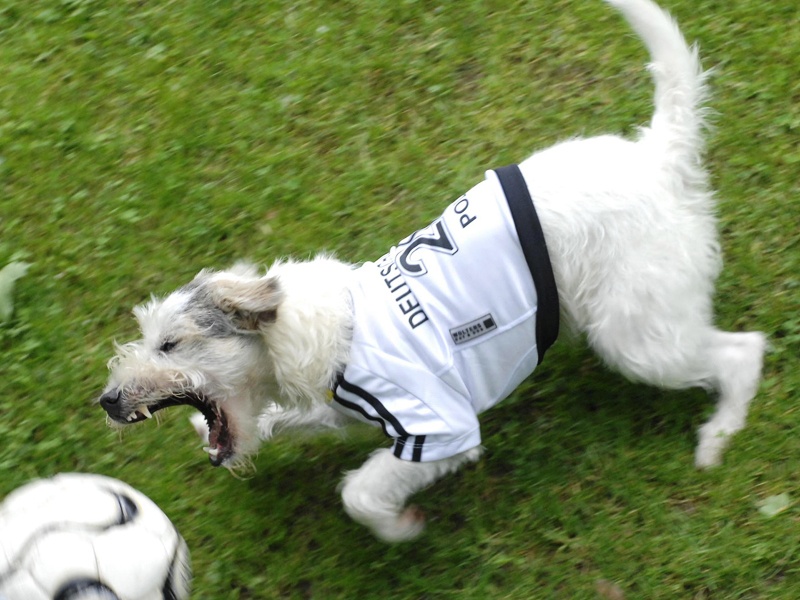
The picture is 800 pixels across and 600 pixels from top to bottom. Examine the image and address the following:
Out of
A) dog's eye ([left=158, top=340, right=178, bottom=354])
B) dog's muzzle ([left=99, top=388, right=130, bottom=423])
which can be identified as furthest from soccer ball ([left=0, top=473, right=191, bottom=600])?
dog's eye ([left=158, top=340, right=178, bottom=354])

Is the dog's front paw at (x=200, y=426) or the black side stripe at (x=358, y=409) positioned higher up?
the black side stripe at (x=358, y=409)

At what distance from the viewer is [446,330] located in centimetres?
348

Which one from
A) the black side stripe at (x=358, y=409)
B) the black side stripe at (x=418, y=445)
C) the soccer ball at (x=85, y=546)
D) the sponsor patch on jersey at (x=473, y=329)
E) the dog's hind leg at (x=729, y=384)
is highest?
the soccer ball at (x=85, y=546)

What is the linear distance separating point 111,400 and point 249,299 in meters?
0.76

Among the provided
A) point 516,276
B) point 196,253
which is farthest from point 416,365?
point 196,253

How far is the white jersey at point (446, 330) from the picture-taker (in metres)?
3.42

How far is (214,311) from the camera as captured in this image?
139 inches

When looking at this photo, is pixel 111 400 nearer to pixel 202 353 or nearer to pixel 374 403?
pixel 202 353

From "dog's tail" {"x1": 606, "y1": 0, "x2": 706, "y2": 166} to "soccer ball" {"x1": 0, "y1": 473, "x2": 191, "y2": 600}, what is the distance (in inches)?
106

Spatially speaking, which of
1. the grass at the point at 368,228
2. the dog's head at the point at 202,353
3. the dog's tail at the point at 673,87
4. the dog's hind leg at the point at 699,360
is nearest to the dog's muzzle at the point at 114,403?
the dog's head at the point at 202,353

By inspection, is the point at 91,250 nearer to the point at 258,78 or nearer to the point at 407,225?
the point at 258,78

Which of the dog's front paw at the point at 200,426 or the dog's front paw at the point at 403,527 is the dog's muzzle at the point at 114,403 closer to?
the dog's front paw at the point at 200,426

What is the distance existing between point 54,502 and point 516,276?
2.01 meters

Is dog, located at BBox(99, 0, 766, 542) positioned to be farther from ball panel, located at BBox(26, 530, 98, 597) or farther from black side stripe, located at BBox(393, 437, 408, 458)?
ball panel, located at BBox(26, 530, 98, 597)
